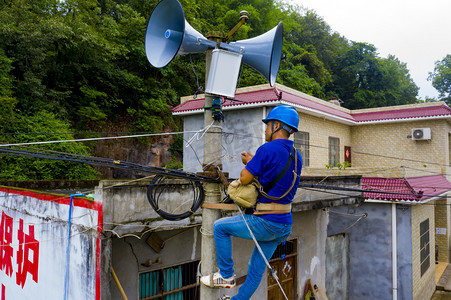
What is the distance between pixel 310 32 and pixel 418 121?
→ 24119mm

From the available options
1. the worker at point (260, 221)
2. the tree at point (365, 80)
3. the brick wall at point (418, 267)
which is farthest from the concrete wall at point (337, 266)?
the tree at point (365, 80)

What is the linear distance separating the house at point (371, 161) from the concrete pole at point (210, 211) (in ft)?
14.0

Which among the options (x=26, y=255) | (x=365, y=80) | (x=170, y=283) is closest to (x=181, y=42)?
(x=170, y=283)

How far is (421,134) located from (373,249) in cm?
859

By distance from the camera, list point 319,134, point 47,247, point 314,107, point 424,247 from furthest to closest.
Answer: point 319,134
point 314,107
point 424,247
point 47,247

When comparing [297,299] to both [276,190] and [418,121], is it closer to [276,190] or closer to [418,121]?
[276,190]

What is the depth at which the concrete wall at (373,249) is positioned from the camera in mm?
12195

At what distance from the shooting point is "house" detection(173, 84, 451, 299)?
40.7 ft

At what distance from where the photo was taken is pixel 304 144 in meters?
15.9

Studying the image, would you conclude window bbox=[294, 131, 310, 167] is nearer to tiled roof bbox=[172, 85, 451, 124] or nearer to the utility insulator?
tiled roof bbox=[172, 85, 451, 124]

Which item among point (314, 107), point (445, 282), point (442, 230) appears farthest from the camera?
point (442, 230)

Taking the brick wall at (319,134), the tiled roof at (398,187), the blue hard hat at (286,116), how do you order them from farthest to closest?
the brick wall at (319,134) < the tiled roof at (398,187) < the blue hard hat at (286,116)

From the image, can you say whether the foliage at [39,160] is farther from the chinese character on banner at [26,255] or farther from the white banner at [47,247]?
the chinese character on banner at [26,255]

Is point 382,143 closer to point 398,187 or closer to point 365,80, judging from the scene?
point 398,187
